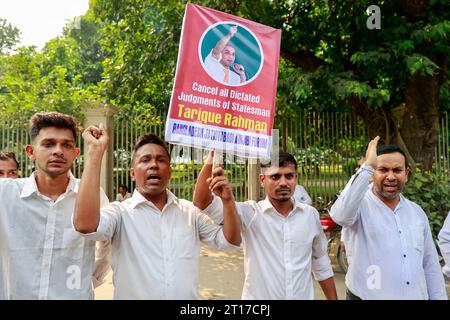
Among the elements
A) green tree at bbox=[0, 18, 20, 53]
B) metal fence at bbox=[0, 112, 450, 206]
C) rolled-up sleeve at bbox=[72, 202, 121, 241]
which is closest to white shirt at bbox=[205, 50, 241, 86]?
rolled-up sleeve at bbox=[72, 202, 121, 241]

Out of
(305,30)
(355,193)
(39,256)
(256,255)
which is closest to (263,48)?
(355,193)

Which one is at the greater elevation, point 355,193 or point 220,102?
point 220,102

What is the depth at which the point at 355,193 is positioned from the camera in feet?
7.20

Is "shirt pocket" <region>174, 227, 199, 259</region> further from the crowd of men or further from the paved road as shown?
the paved road

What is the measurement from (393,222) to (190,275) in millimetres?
1185

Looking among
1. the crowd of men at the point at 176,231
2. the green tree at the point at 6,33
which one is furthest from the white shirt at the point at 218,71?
the green tree at the point at 6,33

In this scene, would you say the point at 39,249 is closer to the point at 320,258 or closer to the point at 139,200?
the point at 139,200

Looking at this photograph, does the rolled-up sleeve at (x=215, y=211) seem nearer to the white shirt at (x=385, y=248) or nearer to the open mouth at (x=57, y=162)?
the white shirt at (x=385, y=248)

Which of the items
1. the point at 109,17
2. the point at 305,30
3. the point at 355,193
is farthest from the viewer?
the point at 109,17

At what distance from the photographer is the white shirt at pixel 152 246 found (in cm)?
197

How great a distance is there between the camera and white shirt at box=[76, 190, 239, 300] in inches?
77.5

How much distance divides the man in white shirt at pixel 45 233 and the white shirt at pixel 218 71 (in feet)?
2.74

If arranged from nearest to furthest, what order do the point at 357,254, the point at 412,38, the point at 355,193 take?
the point at 355,193, the point at 357,254, the point at 412,38

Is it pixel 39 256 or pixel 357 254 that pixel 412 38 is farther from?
pixel 39 256
